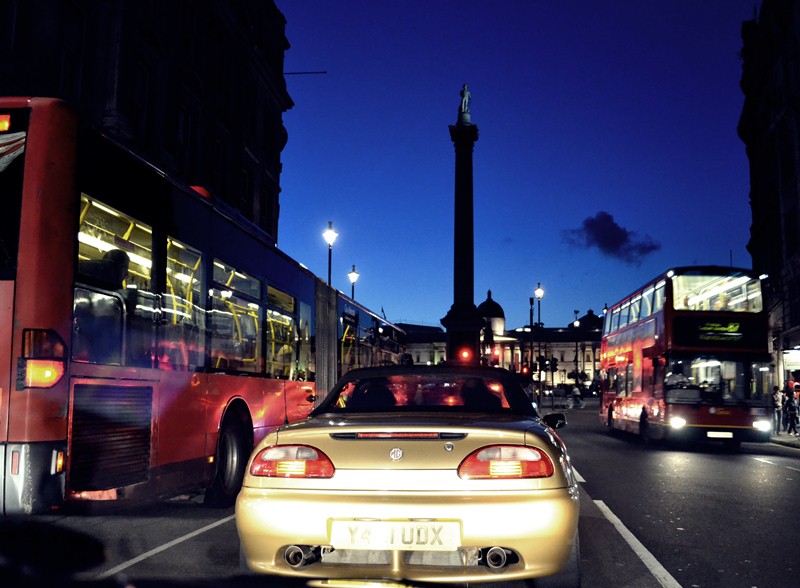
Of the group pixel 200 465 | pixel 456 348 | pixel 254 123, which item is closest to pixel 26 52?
pixel 200 465

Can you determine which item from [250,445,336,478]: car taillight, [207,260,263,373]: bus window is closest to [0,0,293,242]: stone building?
[207,260,263,373]: bus window

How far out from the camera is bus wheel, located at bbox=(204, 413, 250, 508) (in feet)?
27.7

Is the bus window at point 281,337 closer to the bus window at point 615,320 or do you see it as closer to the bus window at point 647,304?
the bus window at point 647,304

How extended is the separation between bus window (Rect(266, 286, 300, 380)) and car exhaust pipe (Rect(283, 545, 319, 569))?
19.2 ft

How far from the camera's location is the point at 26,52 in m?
16.4

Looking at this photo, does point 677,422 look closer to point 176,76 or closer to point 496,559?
point 496,559

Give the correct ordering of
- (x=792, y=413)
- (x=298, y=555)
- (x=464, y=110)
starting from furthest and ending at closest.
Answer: (x=464, y=110) → (x=792, y=413) → (x=298, y=555)

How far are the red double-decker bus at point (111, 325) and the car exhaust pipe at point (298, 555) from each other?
1968 mm

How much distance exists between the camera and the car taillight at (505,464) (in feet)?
13.5

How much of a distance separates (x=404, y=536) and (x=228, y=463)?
515cm

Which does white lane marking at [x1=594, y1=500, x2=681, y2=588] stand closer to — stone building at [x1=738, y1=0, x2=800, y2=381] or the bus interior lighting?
the bus interior lighting

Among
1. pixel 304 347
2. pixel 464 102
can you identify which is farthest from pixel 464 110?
pixel 304 347

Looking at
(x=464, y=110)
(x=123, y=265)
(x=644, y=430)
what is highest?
(x=464, y=110)

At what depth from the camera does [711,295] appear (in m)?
17.8
